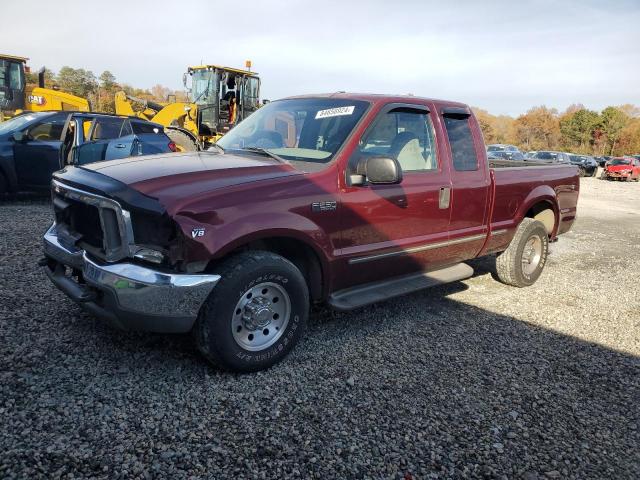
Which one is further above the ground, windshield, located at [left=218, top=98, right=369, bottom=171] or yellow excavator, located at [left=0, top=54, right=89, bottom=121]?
yellow excavator, located at [left=0, top=54, right=89, bottom=121]

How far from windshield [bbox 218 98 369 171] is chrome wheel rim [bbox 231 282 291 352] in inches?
36.8

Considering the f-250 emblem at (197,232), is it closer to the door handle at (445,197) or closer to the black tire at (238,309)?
the black tire at (238,309)

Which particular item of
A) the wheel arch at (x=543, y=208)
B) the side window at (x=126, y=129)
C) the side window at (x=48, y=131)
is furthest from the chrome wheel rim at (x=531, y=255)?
the side window at (x=48, y=131)

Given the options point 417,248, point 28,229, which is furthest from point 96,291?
point 28,229

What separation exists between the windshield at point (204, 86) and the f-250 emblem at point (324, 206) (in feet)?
45.4

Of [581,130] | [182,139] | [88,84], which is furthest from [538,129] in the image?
[182,139]

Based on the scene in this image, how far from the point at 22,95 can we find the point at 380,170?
14674mm

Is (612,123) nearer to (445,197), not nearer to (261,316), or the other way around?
(445,197)

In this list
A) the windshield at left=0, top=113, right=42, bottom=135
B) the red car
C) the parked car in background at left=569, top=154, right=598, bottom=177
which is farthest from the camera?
the parked car in background at left=569, top=154, right=598, bottom=177

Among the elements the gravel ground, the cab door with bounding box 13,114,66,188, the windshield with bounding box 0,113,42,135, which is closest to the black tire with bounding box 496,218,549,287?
the gravel ground

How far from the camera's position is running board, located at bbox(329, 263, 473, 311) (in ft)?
12.0

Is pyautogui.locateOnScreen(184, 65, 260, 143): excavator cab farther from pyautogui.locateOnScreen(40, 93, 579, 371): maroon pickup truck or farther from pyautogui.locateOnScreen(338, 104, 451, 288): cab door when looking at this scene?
pyautogui.locateOnScreen(338, 104, 451, 288): cab door

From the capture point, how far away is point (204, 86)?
16172 mm

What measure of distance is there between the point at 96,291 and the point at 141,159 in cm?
113
